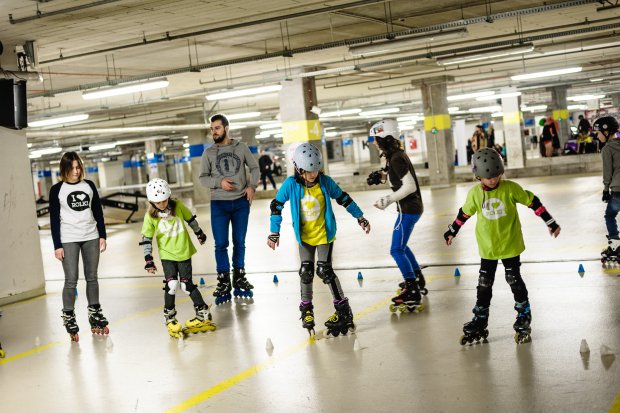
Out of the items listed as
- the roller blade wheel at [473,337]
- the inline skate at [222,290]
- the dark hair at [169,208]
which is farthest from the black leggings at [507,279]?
the inline skate at [222,290]

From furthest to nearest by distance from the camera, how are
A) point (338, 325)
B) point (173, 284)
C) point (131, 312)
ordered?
point (131, 312) < point (173, 284) < point (338, 325)

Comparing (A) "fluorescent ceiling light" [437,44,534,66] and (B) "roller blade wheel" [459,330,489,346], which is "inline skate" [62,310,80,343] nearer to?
(B) "roller blade wheel" [459,330,489,346]

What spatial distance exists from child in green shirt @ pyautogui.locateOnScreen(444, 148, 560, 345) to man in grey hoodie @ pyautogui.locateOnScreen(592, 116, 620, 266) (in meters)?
2.90

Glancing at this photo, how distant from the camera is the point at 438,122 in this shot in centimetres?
2728

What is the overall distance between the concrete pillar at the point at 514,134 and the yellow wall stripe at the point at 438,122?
220 inches

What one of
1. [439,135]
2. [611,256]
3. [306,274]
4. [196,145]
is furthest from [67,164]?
[196,145]

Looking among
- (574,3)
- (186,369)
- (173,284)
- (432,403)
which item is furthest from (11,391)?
(574,3)

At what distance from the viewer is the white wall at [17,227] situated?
955 cm

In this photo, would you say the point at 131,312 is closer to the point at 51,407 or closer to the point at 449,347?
the point at 51,407

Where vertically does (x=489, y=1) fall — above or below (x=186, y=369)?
above

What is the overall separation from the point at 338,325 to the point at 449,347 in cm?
100

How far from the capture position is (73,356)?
6.20 metres

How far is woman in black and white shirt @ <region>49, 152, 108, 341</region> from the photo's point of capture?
6.69m

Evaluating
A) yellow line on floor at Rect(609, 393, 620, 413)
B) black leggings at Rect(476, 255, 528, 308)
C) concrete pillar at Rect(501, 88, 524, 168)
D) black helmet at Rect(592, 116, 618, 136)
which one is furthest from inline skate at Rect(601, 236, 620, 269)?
concrete pillar at Rect(501, 88, 524, 168)
